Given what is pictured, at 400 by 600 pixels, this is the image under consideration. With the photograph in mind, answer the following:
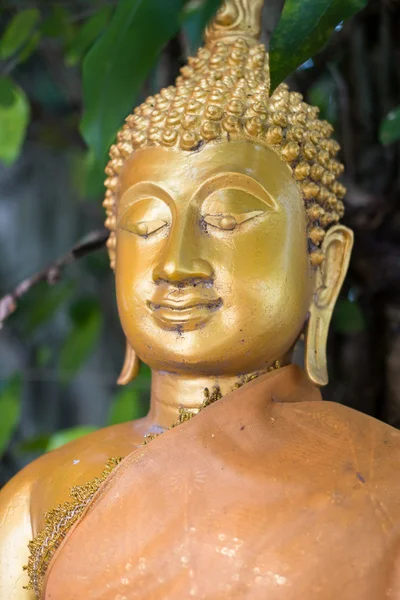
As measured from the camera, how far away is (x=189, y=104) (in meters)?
1.01

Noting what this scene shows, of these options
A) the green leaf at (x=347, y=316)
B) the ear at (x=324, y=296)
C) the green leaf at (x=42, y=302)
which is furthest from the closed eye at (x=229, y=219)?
the green leaf at (x=42, y=302)

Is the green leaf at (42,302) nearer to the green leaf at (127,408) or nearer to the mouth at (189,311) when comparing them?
the green leaf at (127,408)

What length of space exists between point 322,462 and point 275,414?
92mm

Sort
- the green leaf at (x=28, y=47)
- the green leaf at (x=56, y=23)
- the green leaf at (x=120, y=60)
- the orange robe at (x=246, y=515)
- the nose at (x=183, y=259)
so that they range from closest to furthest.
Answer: the orange robe at (x=246, y=515), the nose at (x=183, y=259), the green leaf at (x=120, y=60), the green leaf at (x=28, y=47), the green leaf at (x=56, y=23)

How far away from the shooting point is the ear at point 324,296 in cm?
106

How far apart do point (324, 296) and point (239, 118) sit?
0.28 m

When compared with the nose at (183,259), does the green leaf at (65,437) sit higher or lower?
lower

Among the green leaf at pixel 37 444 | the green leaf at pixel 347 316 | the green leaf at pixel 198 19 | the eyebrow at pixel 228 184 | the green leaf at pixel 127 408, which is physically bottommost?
the green leaf at pixel 37 444

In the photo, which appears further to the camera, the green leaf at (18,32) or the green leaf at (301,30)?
the green leaf at (18,32)

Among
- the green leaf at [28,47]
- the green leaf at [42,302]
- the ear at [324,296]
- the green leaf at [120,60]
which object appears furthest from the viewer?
the green leaf at [42,302]

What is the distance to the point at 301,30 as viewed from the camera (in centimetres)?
83

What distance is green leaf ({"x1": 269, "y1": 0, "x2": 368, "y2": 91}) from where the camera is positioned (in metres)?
0.81

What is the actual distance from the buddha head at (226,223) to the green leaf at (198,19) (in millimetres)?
201

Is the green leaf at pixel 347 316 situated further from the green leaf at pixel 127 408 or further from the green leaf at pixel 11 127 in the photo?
the green leaf at pixel 11 127
